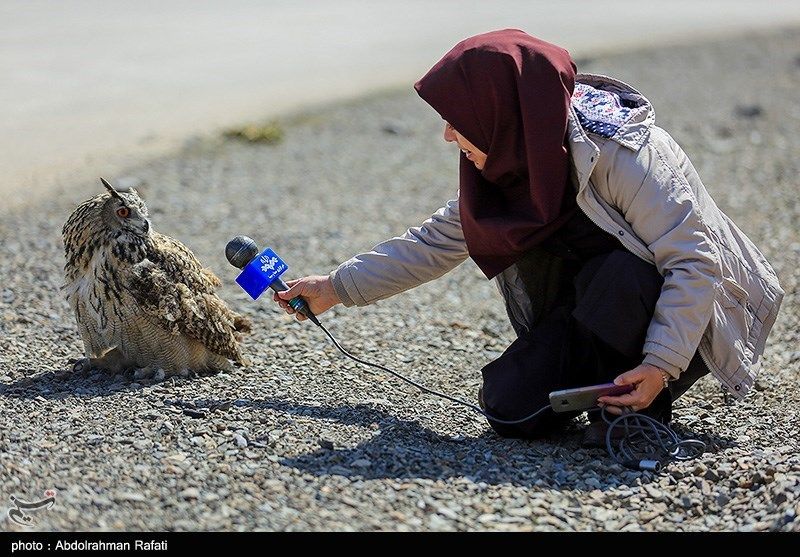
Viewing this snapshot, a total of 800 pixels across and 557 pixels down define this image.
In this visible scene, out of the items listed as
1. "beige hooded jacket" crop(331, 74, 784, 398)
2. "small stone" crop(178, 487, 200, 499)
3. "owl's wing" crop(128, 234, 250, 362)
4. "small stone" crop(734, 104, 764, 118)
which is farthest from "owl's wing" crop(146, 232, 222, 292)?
"small stone" crop(734, 104, 764, 118)

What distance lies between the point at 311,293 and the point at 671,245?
1633 millimetres

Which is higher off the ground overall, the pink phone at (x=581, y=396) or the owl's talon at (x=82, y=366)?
the owl's talon at (x=82, y=366)

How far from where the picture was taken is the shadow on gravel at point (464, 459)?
419cm

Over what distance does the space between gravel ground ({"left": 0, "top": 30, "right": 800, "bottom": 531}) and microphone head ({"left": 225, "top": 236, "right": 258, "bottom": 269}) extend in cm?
66

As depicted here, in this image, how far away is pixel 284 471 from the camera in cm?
412

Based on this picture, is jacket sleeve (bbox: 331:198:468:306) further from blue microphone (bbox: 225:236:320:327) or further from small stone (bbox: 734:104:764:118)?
small stone (bbox: 734:104:764:118)

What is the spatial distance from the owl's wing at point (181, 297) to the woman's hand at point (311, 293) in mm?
483

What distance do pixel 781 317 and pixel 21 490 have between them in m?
4.75

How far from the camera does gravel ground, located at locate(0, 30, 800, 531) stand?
3867 millimetres

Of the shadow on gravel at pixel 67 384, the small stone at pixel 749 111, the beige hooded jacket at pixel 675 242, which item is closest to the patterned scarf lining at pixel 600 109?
the beige hooded jacket at pixel 675 242

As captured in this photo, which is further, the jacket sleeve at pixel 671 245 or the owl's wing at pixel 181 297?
the owl's wing at pixel 181 297

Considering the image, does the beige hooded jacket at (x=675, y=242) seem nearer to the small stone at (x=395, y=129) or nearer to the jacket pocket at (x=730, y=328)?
the jacket pocket at (x=730, y=328)

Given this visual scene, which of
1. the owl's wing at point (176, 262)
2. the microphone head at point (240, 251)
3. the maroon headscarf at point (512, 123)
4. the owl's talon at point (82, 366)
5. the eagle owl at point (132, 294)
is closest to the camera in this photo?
the maroon headscarf at point (512, 123)
